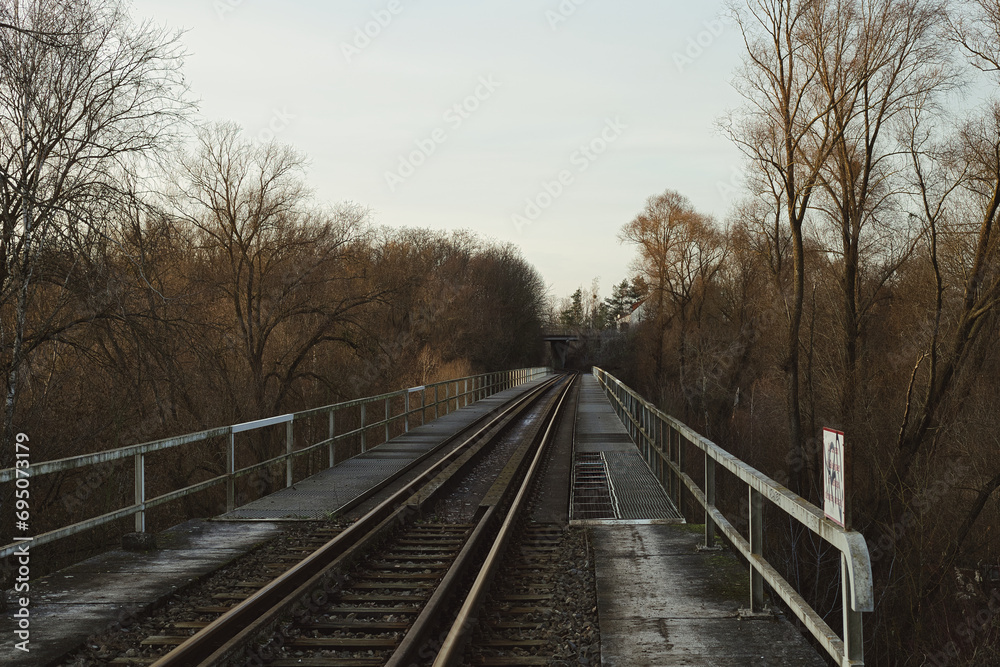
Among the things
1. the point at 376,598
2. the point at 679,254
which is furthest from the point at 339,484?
the point at 679,254

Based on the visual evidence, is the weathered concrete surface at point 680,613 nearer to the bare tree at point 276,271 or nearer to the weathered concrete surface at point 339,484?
the weathered concrete surface at point 339,484

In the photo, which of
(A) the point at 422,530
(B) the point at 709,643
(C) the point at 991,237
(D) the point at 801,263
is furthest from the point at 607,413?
(B) the point at 709,643

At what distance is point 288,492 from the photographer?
1077 centimetres

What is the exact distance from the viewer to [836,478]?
3395 mm

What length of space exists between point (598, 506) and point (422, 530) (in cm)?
252

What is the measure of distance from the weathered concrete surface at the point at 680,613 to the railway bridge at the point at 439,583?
20 mm

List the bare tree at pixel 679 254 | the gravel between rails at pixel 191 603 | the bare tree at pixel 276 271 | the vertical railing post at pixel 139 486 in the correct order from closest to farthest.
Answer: the gravel between rails at pixel 191 603 < the vertical railing post at pixel 139 486 < the bare tree at pixel 276 271 < the bare tree at pixel 679 254

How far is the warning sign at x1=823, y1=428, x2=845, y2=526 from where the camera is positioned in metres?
3.33

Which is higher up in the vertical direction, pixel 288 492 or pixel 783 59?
pixel 783 59

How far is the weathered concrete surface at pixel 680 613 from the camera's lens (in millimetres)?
4605

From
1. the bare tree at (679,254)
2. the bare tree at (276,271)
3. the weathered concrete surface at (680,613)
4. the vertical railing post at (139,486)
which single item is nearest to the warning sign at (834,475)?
the weathered concrete surface at (680,613)

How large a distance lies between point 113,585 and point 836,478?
218 inches

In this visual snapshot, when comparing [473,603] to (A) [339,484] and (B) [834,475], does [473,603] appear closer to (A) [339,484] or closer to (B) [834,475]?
(B) [834,475]

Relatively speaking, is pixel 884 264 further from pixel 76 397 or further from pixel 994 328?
pixel 76 397
